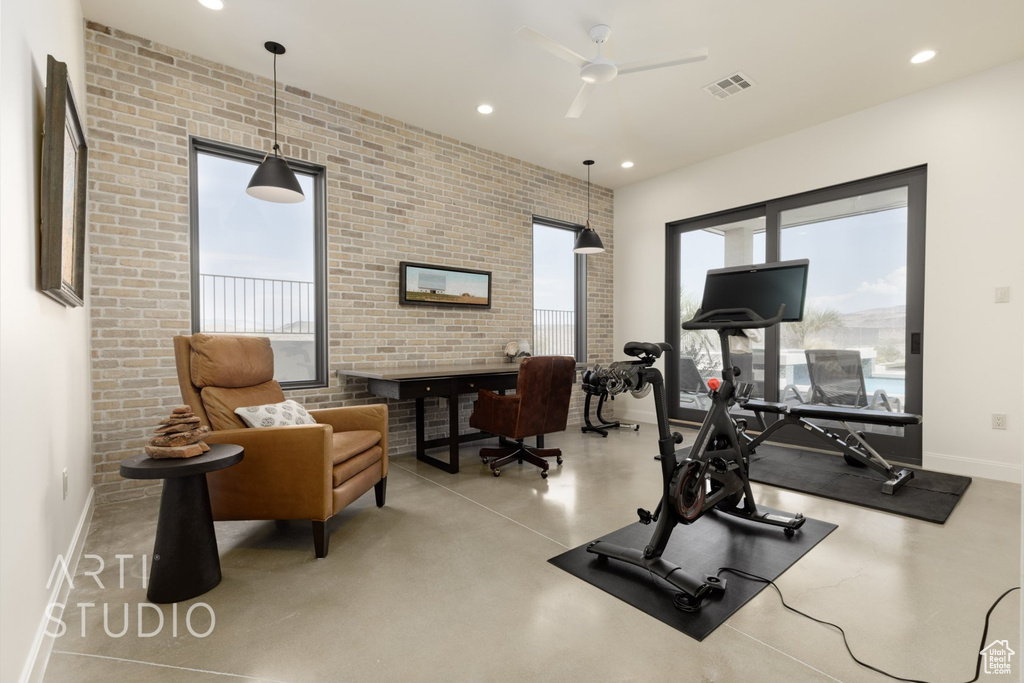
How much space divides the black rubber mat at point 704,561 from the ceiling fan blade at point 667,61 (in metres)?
2.74

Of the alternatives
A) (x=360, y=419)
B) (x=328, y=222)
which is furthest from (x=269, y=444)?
(x=328, y=222)

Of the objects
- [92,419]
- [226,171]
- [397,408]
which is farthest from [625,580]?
[226,171]

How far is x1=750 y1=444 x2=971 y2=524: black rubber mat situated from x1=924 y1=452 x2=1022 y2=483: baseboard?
0.16 metres

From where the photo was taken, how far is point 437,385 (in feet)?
11.7

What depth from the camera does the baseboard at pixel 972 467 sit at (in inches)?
134

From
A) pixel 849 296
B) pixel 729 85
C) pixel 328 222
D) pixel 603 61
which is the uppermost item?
pixel 729 85

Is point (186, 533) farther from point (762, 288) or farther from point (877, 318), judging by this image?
point (877, 318)

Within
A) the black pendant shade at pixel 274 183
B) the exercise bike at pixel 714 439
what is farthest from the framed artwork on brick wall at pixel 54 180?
the exercise bike at pixel 714 439

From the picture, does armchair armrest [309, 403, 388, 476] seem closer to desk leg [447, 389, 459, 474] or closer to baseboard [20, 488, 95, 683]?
desk leg [447, 389, 459, 474]

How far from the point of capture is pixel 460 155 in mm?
4793

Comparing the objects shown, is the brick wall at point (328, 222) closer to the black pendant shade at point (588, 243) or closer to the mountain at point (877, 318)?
the black pendant shade at point (588, 243)

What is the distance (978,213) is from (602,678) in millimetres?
4455

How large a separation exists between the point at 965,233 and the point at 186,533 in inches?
215

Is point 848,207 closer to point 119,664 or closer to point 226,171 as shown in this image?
point 226,171
